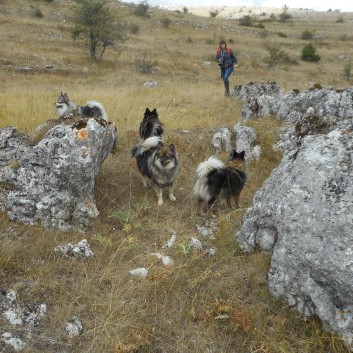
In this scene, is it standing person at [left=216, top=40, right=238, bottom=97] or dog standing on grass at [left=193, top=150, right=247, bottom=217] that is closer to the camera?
→ dog standing on grass at [left=193, top=150, right=247, bottom=217]

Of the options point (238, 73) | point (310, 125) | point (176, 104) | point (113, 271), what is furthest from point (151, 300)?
point (238, 73)

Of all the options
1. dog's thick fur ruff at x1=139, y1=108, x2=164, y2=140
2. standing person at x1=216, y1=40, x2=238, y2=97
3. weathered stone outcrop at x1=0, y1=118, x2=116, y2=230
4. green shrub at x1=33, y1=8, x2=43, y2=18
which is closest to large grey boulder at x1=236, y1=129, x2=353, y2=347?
weathered stone outcrop at x1=0, y1=118, x2=116, y2=230

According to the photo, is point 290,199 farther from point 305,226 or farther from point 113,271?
point 113,271

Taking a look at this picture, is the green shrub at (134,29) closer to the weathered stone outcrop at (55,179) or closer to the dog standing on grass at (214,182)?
the dog standing on grass at (214,182)

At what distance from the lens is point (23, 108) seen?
970cm

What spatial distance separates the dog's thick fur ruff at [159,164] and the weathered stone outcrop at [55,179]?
127 centimetres

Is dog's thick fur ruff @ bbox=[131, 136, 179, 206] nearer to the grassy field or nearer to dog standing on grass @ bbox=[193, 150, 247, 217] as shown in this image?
the grassy field

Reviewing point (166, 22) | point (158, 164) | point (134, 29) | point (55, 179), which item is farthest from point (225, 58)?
point (166, 22)

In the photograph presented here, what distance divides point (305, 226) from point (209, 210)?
229cm

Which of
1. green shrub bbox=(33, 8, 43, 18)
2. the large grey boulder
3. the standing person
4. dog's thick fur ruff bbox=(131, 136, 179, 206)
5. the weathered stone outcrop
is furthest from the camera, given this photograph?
green shrub bbox=(33, 8, 43, 18)

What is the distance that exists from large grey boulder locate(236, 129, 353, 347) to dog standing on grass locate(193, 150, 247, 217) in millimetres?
1522

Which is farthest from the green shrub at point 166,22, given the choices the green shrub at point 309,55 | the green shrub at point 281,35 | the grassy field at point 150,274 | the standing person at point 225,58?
the grassy field at point 150,274

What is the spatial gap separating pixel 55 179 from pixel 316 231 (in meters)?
3.36

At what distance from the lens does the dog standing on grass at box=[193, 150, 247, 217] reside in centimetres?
578
